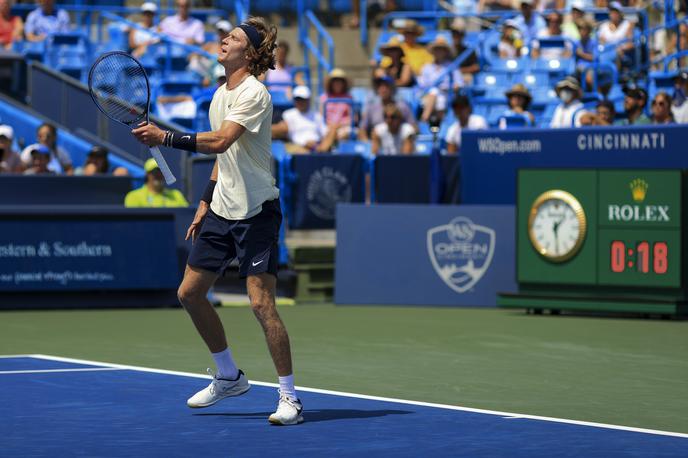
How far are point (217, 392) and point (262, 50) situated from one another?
5.98 feet

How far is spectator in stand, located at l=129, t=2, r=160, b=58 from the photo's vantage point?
2105cm

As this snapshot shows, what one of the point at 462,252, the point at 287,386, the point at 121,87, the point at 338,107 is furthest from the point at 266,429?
the point at 338,107

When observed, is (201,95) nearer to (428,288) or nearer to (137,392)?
(428,288)

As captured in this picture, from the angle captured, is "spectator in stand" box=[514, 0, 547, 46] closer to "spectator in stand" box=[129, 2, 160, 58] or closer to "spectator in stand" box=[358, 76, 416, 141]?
"spectator in stand" box=[358, 76, 416, 141]

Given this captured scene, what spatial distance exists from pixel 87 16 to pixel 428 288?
9.08m

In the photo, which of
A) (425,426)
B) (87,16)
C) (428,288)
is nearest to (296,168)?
(428,288)

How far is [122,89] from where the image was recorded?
8.71 m

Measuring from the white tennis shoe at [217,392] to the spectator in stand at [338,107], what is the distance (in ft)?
35.7

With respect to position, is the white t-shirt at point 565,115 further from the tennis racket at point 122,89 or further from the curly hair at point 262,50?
the curly hair at point 262,50

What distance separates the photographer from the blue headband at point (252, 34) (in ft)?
24.7

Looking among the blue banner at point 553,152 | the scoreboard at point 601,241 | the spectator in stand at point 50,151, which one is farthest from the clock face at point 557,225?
the spectator in stand at point 50,151

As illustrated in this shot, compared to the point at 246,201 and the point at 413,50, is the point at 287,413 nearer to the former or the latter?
the point at 246,201

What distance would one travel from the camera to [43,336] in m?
12.3

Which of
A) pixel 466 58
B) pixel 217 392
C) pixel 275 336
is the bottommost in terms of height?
pixel 217 392
